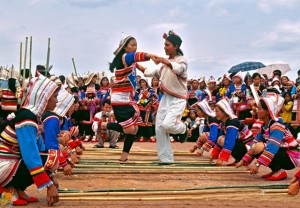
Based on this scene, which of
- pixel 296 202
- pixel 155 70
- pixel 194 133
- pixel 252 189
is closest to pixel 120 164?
pixel 155 70

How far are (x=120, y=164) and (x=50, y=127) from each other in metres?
2.03

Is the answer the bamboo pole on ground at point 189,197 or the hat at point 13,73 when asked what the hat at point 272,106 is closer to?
the bamboo pole on ground at point 189,197

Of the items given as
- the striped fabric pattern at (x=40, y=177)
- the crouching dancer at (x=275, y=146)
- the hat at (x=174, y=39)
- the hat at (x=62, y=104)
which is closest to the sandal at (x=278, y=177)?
the crouching dancer at (x=275, y=146)

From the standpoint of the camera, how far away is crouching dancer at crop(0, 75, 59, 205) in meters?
4.05

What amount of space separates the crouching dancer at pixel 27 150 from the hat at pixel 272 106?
9.36 feet

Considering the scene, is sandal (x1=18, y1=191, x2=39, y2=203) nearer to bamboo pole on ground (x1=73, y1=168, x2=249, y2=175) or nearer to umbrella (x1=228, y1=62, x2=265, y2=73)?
bamboo pole on ground (x1=73, y1=168, x2=249, y2=175)

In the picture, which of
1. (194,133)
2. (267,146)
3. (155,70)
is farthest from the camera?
(194,133)

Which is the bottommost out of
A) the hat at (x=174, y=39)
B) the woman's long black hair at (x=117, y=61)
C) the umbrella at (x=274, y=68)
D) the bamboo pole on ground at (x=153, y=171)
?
the bamboo pole on ground at (x=153, y=171)

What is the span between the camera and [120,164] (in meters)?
6.95

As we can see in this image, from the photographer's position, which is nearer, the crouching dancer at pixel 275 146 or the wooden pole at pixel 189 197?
the wooden pole at pixel 189 197

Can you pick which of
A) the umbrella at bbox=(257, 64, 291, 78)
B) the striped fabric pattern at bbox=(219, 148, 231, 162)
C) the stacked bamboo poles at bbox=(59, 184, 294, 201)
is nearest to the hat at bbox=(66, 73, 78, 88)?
the umbrella at bbox=(257, 64, 291, 78)

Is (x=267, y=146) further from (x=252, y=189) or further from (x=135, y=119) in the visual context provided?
(x=135, y=119)

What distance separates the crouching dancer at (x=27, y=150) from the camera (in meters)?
4.05

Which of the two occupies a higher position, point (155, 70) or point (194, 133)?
point (155, 70)
